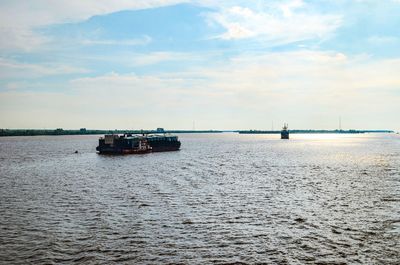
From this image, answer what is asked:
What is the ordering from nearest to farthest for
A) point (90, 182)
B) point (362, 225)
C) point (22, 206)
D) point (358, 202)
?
point (362, 225), point (22, 206), point (358, 202), point (90, 182)

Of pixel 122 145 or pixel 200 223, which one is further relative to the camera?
pixel 122 145

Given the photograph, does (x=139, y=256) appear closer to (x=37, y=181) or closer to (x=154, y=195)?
(x=154, y=195)

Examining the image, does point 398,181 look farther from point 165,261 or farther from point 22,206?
point 22,206

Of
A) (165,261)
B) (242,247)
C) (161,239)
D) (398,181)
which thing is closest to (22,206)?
(161,239)

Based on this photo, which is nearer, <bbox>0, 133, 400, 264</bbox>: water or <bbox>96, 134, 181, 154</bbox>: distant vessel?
<bbox>0, 133, 400, 264</bbox>: water

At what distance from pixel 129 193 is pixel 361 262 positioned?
91.6 feet

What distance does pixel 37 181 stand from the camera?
53375 millimetres

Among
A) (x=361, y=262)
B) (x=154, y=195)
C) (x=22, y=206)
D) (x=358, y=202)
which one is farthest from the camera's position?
(x=154, y=195)

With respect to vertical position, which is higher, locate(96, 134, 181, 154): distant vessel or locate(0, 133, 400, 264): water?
locate(96, 134, 181, 154): distant vessel

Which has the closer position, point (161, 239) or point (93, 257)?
point (93, 257)

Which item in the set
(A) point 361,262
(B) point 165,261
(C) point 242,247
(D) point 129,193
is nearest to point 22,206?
(D) point 129,193

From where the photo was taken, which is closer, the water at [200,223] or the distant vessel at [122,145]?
the water at [200,223]

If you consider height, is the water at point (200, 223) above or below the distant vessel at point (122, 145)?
below

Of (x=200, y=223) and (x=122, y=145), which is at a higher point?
(x=122, y=145)
